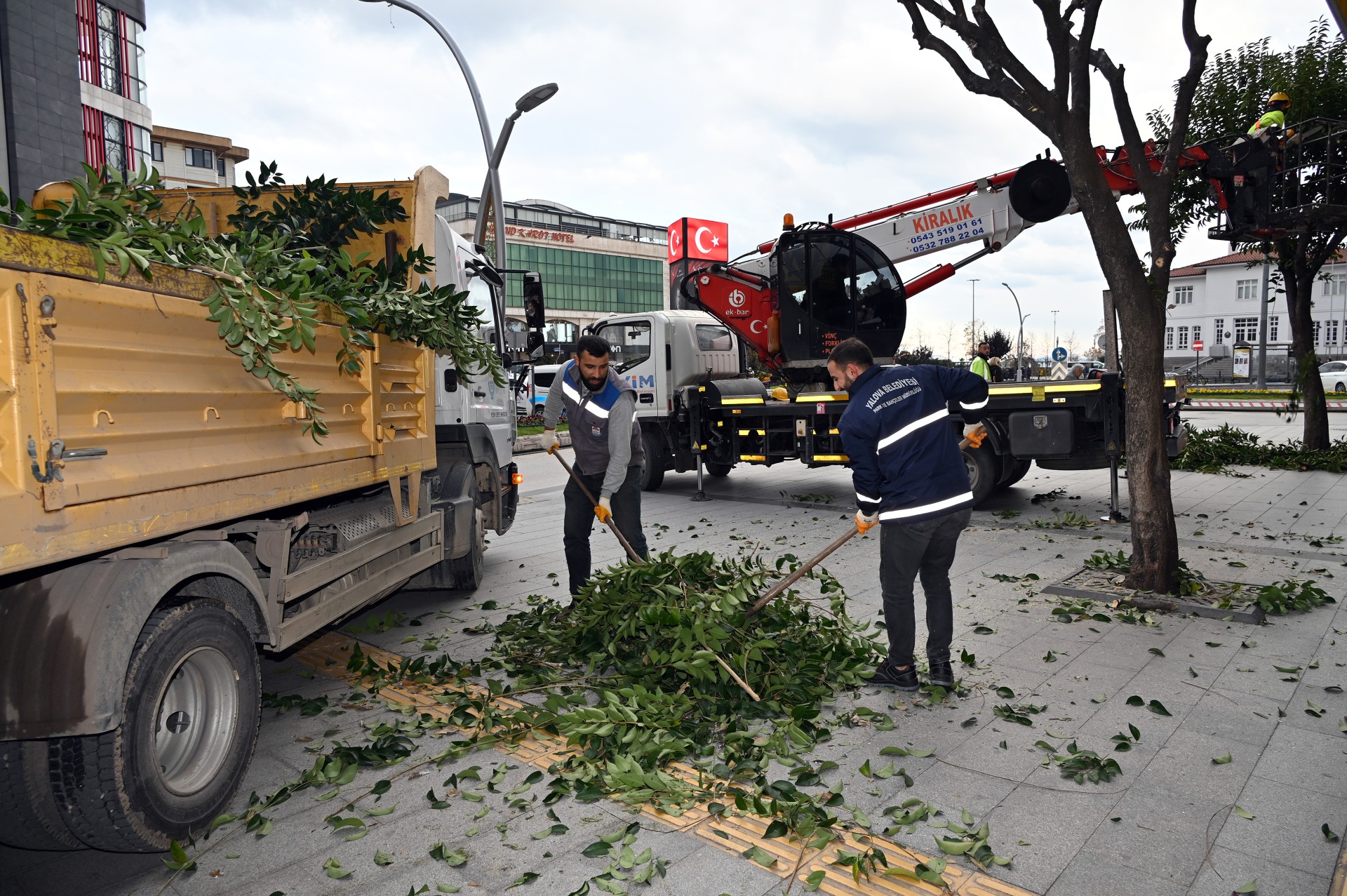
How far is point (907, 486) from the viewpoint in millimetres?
4609

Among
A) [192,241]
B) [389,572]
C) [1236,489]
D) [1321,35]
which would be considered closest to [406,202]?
[389,572]

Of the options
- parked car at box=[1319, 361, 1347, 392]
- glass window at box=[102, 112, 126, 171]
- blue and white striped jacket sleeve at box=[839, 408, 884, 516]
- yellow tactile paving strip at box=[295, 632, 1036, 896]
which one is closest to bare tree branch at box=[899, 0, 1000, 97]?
blue and white striped jacket sleeve at box=[839, 408, 884, 516]

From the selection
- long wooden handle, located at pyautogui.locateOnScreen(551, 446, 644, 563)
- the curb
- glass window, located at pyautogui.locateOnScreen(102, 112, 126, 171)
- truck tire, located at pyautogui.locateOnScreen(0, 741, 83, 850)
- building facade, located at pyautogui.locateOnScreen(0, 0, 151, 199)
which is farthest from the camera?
glass window, located at pyautogui.locateOnScreen(102, 112, 126, 171)

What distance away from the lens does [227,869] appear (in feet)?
10.1

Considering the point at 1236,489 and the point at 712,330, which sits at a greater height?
the point at 712,330

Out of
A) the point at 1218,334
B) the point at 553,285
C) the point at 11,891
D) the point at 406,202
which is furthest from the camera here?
the point at 553,285

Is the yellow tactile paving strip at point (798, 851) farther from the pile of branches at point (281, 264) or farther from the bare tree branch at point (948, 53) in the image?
the bare tree branch at point (948, 53)

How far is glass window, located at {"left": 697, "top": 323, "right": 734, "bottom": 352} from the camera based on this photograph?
13.0 meters

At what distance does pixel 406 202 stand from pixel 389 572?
2.59 m

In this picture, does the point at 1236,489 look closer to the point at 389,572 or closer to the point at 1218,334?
the point at 389,572

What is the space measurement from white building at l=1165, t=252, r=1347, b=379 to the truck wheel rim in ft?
211

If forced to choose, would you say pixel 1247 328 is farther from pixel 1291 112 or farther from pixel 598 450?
pixel 598 450

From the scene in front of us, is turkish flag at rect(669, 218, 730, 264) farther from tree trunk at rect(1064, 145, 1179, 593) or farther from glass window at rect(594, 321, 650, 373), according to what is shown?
tree trunk at rect(1064, 145, 1179, 593)

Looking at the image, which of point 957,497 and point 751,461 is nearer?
point 957,497
